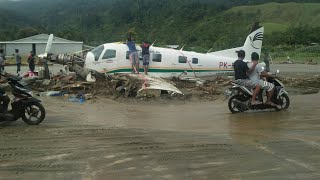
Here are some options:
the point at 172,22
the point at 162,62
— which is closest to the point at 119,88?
the point at 162,62

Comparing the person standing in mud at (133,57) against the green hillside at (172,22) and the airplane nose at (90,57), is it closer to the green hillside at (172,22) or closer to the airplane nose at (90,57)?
the airplane nose at (90,57)

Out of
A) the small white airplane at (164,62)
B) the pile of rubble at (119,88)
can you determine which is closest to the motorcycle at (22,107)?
the pile of rubble at (119,88)

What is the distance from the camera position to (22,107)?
381 inches

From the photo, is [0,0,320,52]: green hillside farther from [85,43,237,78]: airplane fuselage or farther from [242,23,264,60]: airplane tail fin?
[85,43,237,78]: airplane fuselage

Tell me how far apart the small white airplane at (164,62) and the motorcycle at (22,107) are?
29.1 feet

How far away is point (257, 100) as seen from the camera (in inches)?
465

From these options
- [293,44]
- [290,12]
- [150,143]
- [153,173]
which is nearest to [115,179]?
[153,173]

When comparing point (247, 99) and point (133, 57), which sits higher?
point (133, 57)

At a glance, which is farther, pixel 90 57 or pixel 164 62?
pixel 164 62

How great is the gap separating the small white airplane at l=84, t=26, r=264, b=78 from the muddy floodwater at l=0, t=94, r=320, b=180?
22.7 feet

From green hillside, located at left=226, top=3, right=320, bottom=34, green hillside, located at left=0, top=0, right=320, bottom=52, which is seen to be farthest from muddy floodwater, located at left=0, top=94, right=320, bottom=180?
green hillside, located at left=226, top=3, right=320, bottom=34

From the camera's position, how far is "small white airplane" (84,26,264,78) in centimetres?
1883

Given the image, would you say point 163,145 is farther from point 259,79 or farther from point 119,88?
point 119,88

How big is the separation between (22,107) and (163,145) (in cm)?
381
